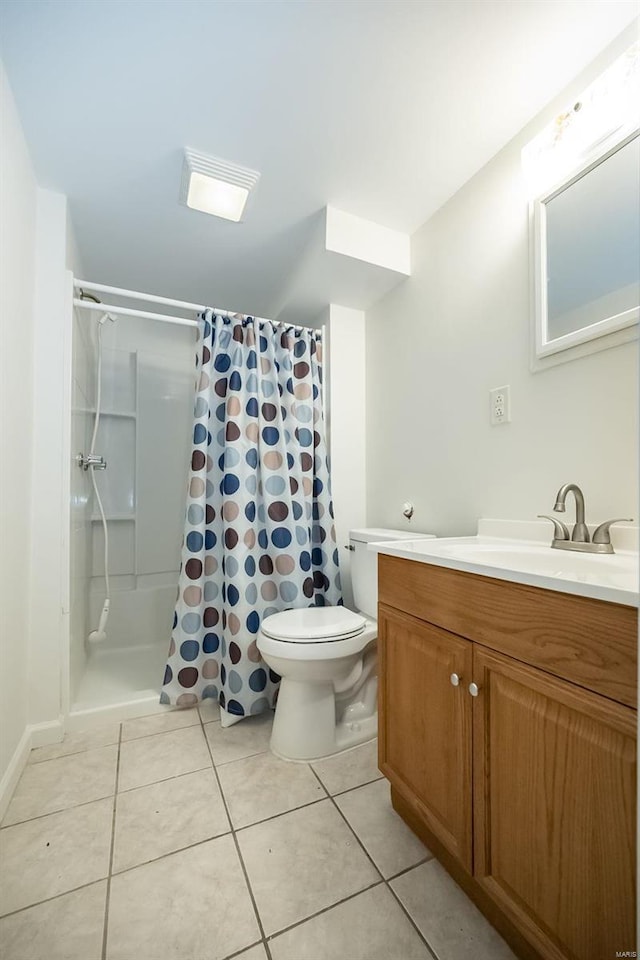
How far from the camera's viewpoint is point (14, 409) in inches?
51.7

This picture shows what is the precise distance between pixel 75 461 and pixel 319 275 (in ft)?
4.66

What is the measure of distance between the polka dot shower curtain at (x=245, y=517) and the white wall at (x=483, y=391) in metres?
0.41

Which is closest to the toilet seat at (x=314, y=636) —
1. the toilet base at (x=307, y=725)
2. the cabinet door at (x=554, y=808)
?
the toilet base at (x=307, y=725)

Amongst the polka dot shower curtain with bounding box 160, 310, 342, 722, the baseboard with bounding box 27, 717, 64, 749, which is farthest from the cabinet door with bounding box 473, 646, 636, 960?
the baseboard with bounding box 27, 717, 64, 749

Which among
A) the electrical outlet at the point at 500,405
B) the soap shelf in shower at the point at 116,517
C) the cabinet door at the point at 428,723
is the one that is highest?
the electrical outlet at the point at 500,405

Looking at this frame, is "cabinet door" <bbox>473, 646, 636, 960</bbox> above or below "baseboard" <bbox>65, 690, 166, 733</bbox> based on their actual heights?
above

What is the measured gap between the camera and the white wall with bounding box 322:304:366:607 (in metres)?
2.13

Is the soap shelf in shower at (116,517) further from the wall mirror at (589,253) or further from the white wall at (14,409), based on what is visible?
the wall mirror at (589,253)

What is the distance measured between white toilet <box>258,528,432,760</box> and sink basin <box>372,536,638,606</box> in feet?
1.41

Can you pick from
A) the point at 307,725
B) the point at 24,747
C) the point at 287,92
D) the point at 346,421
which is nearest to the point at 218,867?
the point at 307,725

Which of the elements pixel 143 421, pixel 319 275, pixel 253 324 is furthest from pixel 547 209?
pixel 143 421

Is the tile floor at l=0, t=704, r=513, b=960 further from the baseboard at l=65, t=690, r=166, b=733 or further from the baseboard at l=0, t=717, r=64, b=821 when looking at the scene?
the baseboard at l=65, t=690, r=166, b=733

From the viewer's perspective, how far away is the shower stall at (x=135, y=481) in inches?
87.8

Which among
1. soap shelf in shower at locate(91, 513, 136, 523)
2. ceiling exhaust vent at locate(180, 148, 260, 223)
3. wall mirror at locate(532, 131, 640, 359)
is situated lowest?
soap shelf in shower at locate(91, 513, 136, 523)
